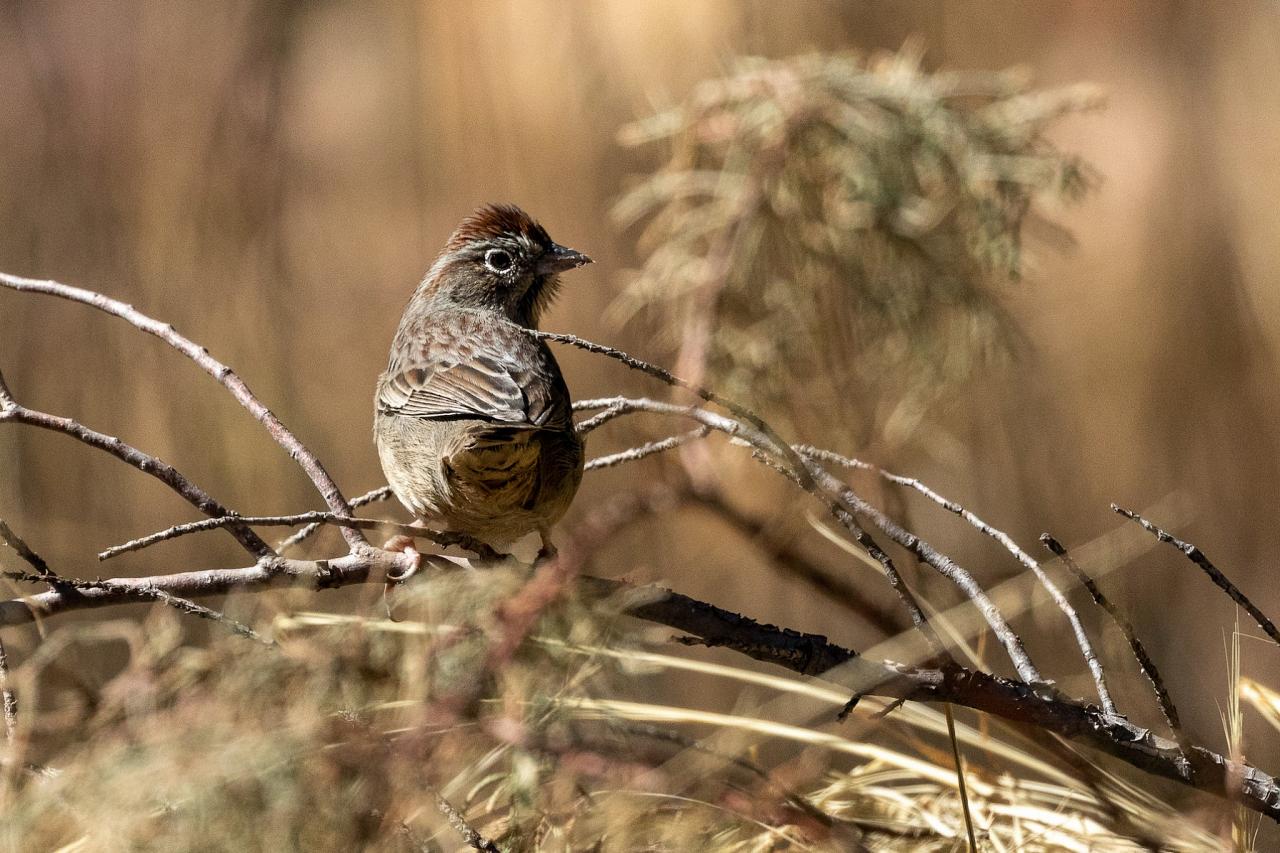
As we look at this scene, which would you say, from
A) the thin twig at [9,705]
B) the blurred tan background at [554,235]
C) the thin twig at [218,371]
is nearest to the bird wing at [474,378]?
the thin twig at [218,371]

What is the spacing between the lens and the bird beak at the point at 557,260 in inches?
123

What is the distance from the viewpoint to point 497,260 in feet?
10.3

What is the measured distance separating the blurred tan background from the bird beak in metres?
0.40

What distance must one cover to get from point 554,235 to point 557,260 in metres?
0.61

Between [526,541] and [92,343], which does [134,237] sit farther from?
[526,541]

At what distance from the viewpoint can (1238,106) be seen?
3.47 m

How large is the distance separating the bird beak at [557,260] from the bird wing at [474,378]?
28 centimetres

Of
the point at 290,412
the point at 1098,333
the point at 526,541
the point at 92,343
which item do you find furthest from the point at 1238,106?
the point at 92,343

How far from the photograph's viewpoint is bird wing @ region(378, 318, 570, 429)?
2295mm

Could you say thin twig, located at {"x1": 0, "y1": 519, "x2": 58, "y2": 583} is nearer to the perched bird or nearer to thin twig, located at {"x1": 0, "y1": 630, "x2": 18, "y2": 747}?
thin twig, located at {"x1": 0, "y1": 630, "x2": 18, "y2": 747}

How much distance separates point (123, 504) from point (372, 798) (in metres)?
3.09

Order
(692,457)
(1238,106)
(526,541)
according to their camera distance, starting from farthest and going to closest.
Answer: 1. (1238,106)
2. (526,541)
3. (692,457)

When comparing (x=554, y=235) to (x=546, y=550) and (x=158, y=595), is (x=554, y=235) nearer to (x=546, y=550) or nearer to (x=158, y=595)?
(x=546, y=550)

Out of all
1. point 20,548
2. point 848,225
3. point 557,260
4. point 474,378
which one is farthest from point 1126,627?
point 557,260
